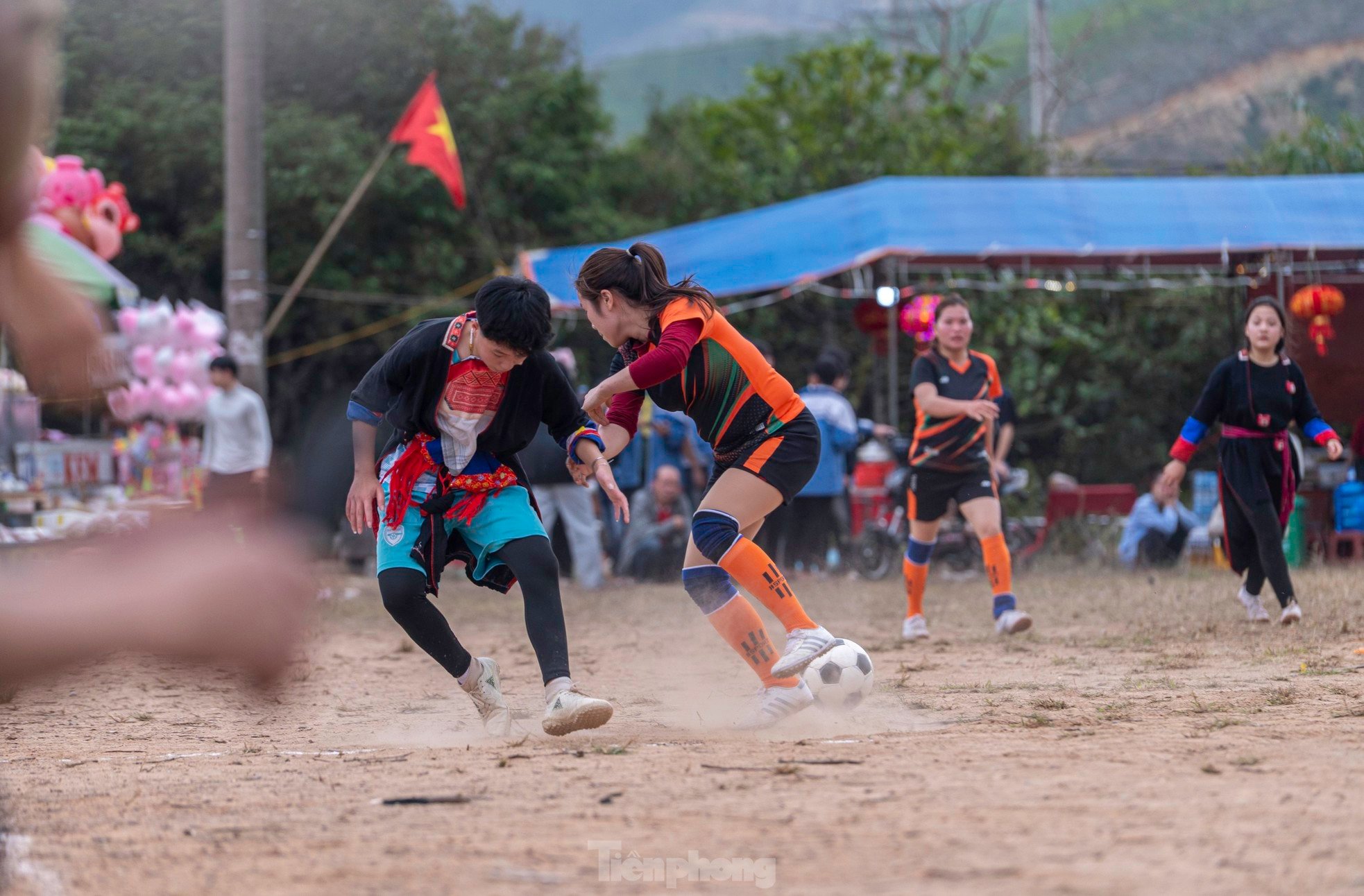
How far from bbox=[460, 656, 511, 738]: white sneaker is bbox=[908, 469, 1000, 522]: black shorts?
3.89 metres

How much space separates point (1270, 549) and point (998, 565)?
1482mm

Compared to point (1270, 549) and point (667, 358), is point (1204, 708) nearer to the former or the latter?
point (667, 358)

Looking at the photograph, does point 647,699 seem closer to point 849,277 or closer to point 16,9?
point 16,9

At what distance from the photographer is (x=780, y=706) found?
5.03 m

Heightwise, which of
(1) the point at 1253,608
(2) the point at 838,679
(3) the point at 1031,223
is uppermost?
(3) the point at 1031,223

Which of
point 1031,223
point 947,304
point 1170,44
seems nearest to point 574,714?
point 947,304

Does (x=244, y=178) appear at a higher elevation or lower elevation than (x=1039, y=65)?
lower

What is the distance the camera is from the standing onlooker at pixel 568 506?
1197cm

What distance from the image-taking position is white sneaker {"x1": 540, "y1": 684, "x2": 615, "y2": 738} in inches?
182

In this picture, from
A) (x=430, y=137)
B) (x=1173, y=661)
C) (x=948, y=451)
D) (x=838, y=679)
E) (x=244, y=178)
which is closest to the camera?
(x=838, y=679)

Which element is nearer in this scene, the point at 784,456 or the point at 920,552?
the point at 784,456

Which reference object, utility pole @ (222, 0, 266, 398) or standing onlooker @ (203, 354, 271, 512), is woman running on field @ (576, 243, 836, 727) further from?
utility pole @ (222, 0, 266, 398)

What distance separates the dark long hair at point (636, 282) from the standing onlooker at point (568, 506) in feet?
22.0

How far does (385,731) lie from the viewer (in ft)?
17.7
